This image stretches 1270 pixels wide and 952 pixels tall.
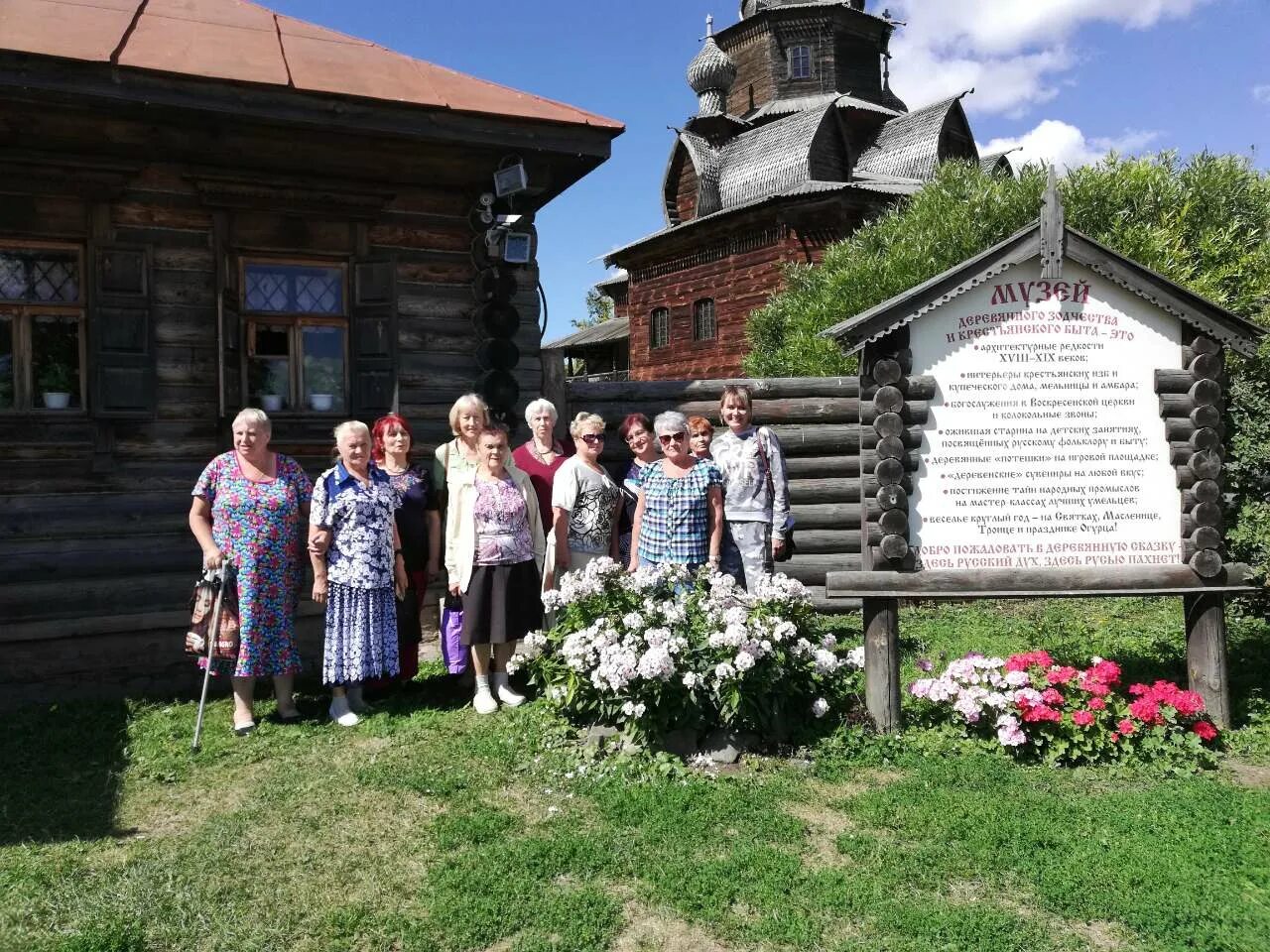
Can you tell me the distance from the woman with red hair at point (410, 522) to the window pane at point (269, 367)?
1420 millimetres

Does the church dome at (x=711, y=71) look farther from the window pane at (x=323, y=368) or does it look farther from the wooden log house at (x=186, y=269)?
the window pane at (x=323, y=368)

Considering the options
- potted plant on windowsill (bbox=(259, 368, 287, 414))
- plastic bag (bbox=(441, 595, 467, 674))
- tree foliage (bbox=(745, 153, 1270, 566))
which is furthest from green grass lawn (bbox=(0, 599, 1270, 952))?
tree foliage (bbox=(745, 153, 1270, 566))

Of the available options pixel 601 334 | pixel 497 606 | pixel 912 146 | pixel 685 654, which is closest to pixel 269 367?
pixel 497 606

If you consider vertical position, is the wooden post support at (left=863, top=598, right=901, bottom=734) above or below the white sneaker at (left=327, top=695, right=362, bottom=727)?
above

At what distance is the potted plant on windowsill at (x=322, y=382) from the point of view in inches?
289

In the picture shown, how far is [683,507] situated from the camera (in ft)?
19.1

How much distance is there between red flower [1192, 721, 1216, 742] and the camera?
512 cm

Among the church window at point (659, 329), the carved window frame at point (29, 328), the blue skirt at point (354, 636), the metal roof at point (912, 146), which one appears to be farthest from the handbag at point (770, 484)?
the church window at point (659, 329)

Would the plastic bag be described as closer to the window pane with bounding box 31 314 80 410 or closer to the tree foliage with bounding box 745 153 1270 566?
the window pane with bounding box 31 314 80 410

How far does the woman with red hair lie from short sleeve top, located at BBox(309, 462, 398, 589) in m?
0.31

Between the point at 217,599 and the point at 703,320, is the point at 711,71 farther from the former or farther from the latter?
the point at 217,599

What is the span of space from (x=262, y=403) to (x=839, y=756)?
490 cm

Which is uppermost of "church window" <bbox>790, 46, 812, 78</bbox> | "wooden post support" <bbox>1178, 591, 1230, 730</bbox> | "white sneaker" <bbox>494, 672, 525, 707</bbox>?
"church window" <bbox>790, 46, 812, 78</bbox>

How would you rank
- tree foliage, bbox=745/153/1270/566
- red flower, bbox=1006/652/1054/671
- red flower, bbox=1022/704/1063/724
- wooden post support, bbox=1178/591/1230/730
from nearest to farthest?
1. red flower, bbox=1022/704/1063/724
2. red flower, bbox=1006/652/1054/671
3. wooden post support, bbox=1178/591/1230/730
4. tree foliage, bbox=745/153/1270/566
